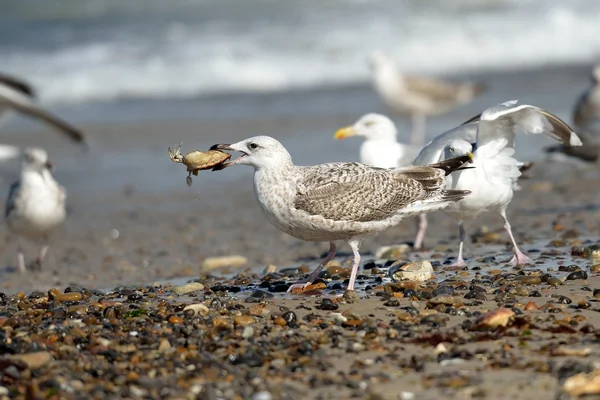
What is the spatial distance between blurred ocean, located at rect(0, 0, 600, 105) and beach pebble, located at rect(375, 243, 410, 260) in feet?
41.1

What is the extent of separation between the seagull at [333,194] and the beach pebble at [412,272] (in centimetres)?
37

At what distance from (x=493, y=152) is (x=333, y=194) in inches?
75.4

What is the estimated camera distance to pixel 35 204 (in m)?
10.1

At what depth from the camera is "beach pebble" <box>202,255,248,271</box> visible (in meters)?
8.73

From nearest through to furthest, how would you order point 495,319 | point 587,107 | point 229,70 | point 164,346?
1. point 164,346
2. point 495,319
3. point 587,107
4. point 229,70

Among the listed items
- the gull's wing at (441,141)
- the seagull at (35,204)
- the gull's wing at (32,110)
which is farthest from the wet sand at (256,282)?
the gull's wing at (32,110)

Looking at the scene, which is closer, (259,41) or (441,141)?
(441,141)

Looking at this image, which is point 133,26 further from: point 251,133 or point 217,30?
point 251,133

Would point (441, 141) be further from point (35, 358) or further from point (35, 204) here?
point (35, 204)

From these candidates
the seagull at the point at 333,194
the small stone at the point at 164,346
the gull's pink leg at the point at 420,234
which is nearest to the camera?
the small stone at the point at 164,346

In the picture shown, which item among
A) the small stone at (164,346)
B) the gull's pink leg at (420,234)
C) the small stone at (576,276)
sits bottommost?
the small stone at (164,346)

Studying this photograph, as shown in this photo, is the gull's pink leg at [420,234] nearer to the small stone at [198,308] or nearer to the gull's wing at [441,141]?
the gull's wing at [441,141]

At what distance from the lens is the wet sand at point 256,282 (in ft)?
15.5

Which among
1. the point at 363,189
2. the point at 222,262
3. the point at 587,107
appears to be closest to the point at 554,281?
the point at 363,189
